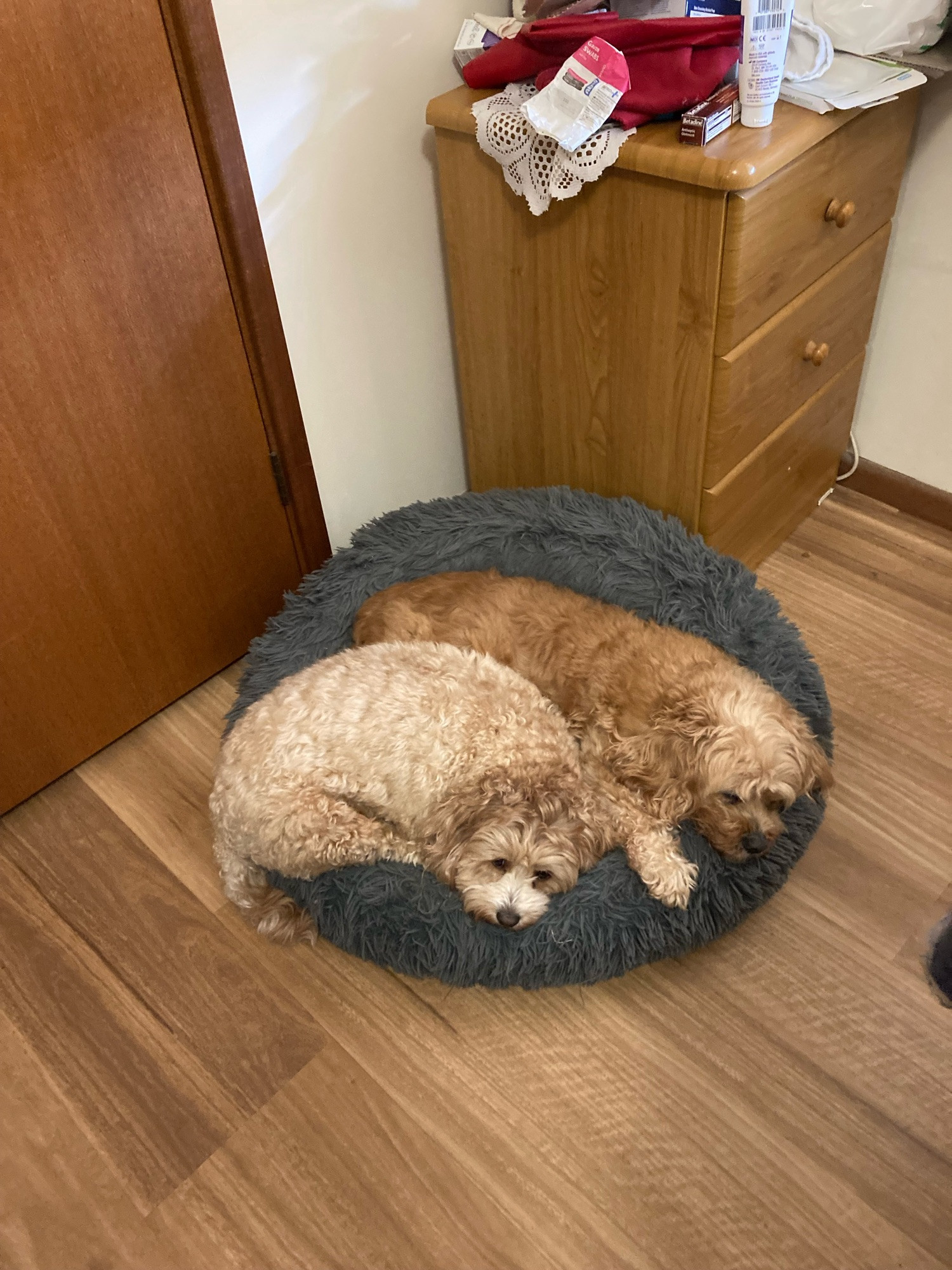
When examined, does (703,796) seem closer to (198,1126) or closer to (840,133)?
(198,1126)

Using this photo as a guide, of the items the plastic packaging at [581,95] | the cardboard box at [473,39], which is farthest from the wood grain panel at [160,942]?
the cardboard box at [473,39]

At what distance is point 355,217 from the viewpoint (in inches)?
76.7

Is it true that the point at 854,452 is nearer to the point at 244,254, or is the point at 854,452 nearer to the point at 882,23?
the point at 882,23

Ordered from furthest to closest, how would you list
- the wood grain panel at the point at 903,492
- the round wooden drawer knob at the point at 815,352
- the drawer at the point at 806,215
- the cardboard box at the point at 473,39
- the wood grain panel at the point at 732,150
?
the wood grain panel at the point at 903,492 → the round wooden drawer knob at the point at 815,352 → the cardboard box at the point at 473,39 → the drawer at the point at 806,215 → the wood grain panel at the point at 732,150

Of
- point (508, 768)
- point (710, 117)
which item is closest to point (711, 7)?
point (710, 117)

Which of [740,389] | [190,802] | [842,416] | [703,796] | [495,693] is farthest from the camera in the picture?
[842,416]

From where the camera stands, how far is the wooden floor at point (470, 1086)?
1426 mm

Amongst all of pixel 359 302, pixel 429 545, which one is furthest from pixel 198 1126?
pixel 359 302

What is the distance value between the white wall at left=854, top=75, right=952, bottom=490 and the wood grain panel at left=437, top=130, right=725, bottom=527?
2.66ft

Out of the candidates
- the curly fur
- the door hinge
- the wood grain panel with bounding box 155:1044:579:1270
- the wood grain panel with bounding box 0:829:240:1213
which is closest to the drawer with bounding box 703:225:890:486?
the curly fur

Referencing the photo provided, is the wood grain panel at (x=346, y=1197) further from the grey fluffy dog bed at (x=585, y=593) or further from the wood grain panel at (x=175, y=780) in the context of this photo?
the wood grain panel at (x=175, y=780)

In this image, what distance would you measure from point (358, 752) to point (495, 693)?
0.84ft

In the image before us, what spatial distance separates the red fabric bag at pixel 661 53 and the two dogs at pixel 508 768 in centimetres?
89

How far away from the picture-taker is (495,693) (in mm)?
1648
